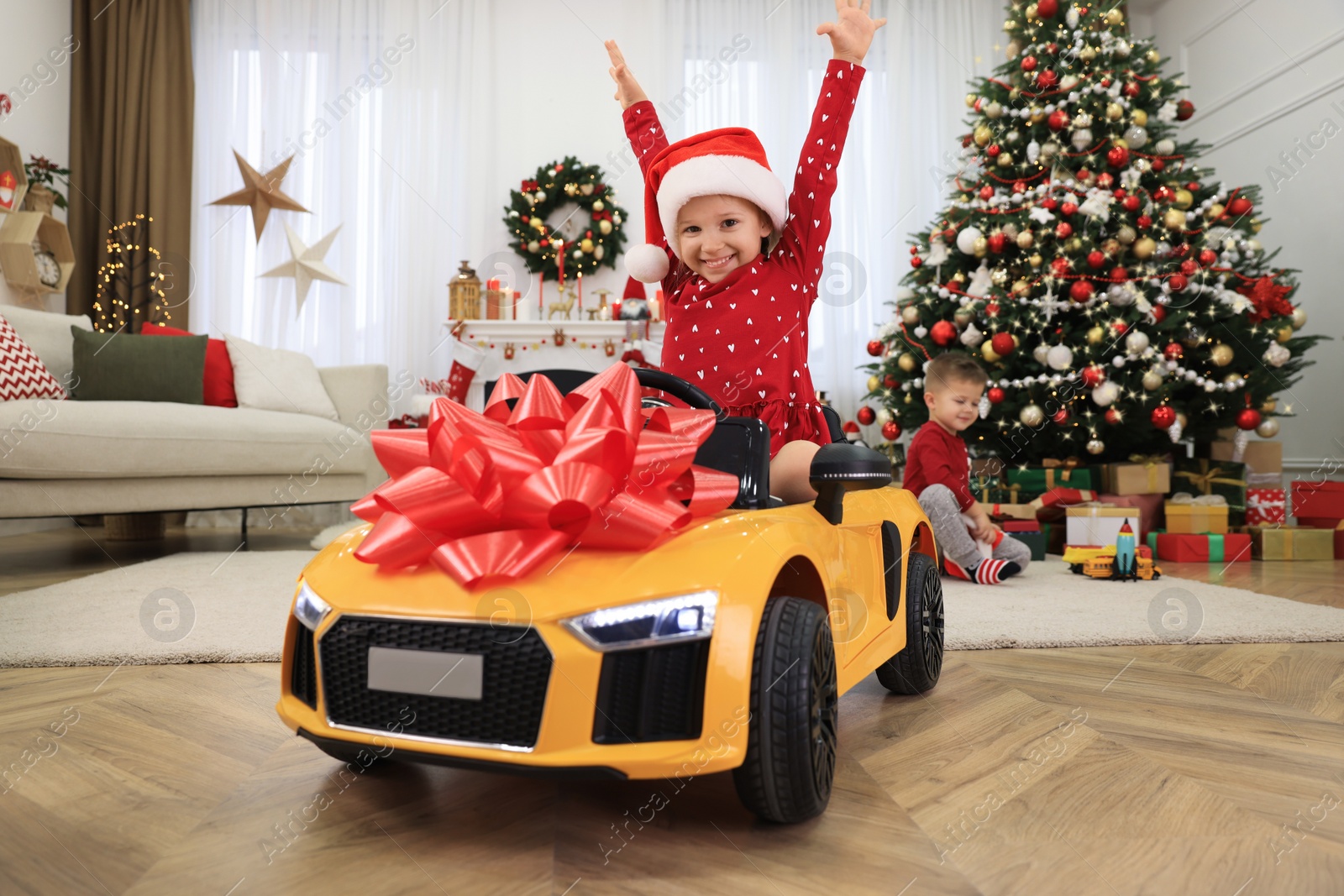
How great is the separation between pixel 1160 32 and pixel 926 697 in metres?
5.65

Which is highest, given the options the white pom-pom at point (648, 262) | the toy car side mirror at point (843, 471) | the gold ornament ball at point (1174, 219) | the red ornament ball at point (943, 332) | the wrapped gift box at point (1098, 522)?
the gold ornament ball at point (1174, 219)

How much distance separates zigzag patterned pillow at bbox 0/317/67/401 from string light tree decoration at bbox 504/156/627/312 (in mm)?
2610

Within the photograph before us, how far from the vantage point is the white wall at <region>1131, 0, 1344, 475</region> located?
423 cm

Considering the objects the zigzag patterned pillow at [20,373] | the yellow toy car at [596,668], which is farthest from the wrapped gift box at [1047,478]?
the zigzag patterned pillow at [20,373]

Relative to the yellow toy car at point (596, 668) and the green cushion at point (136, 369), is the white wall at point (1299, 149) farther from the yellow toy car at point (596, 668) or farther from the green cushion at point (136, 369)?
the green cushion at point (136, 369)

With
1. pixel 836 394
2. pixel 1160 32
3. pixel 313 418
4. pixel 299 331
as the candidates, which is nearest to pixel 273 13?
pixel 299 331

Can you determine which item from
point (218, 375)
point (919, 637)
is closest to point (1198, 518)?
point (919, 637)

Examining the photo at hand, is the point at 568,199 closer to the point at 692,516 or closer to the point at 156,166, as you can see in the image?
the point at 156,166

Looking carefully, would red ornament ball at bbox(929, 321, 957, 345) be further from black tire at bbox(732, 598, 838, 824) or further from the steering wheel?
black tire at bbox(732, 598, 838, 824)

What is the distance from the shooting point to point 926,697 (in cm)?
145

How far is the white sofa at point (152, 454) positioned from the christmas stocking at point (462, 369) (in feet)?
3.49

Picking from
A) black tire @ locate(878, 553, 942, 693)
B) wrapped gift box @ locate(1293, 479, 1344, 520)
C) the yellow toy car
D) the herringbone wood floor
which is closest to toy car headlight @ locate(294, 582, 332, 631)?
the yellow toy car

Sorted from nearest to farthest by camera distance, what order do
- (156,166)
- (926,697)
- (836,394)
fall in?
(926,697), (156,166), (836,394)

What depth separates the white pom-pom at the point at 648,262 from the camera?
67.1 inches
